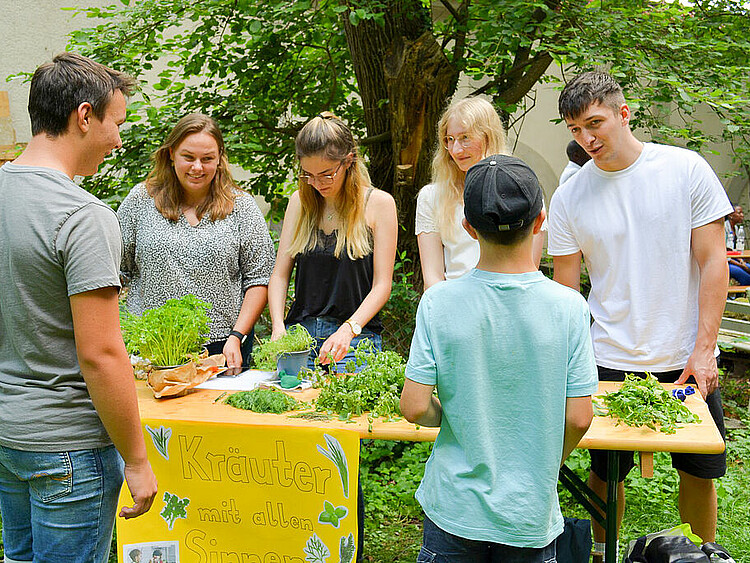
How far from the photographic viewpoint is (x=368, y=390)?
8.40 feet

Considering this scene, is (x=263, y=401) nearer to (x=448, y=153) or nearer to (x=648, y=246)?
(x=448, y=153)

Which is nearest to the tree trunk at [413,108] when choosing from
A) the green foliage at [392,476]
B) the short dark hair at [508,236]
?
the green foliage at [392,476]

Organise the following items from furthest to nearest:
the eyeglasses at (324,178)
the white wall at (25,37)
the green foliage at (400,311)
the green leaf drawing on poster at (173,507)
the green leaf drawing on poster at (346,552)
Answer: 1. the white wall at (25,37)
2. the green foliage at (400,311)
3. the eyeglasses at (324,178)
4. the green leaf drawing on poster at (173,507)
5. the green leaf drawing on poster at (346,552)

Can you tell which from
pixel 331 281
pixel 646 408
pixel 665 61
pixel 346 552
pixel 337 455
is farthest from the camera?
pixel 665 61

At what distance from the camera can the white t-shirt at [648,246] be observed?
2.56 meters

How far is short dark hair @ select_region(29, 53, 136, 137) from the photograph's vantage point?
1.72 m

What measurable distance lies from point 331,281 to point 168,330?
72 centimetres

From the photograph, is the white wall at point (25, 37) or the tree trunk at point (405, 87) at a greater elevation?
the white wall at point (25, 37)

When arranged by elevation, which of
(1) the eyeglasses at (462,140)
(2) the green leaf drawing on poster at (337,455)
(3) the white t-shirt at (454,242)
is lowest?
(2) the green leaf drawing on poster at (337,455)

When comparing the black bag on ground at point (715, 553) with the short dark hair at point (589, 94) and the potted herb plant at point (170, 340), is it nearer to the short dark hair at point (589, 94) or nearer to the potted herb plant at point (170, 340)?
the short dark hair at point (589, 94)

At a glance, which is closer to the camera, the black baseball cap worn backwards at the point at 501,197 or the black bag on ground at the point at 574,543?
the black baseball cap worn backwards at the point at 501,197

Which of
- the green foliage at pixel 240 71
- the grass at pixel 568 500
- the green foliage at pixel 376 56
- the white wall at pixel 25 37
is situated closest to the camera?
the grass at pixel 568 500

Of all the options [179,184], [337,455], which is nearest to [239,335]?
[179,184]

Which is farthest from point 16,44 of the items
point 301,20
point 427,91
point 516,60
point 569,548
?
point 569,548
